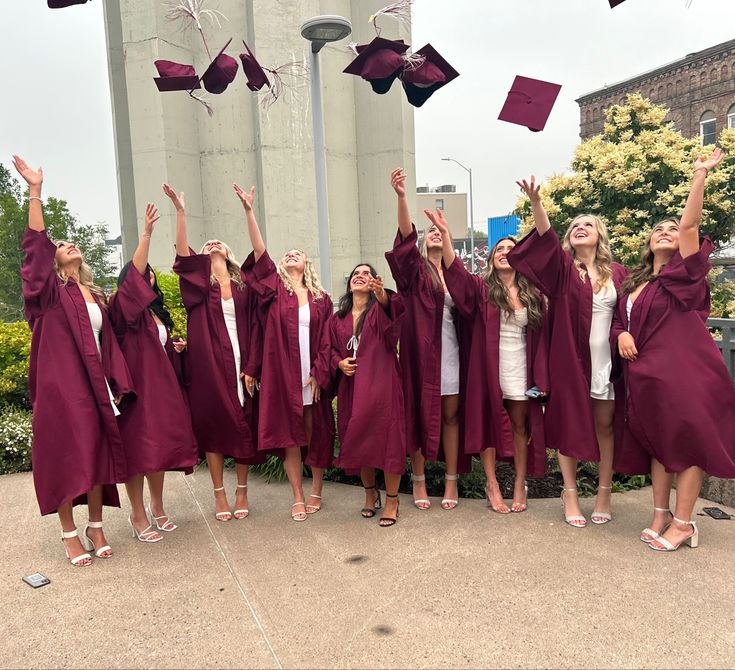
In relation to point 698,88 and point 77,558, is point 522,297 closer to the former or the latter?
point 77,558

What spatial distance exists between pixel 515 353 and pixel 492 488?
0.98 m

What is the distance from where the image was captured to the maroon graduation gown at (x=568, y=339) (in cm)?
376

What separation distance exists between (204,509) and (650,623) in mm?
3114

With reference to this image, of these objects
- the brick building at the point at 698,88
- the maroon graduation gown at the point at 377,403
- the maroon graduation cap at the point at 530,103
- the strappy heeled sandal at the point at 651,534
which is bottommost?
the strappy heeled sandal at the point at 651,534

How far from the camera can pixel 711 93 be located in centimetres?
3198

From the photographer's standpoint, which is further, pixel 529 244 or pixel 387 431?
pixel 387 431

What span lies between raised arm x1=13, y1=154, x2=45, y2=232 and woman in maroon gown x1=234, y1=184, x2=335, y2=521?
1169mm

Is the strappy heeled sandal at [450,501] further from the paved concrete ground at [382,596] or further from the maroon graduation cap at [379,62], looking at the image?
the maroon graduation cap at [379,62]

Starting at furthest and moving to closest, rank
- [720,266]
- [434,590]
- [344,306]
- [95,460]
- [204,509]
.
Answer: [720,266] < [204,509] < [344,306] < [95,460] < [434,590]

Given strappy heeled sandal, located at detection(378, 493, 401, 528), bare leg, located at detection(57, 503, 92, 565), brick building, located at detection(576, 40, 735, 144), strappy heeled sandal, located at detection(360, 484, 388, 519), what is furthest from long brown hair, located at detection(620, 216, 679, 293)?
brick building, located at detection(576, 40, 735, 144)

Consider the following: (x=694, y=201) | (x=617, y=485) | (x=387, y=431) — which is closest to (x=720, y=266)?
(x=617, y=485)

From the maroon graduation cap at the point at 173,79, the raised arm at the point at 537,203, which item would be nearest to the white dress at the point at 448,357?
the raised arm at the point at 537,203

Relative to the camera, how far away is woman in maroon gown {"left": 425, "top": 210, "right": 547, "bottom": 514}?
4.05 meters

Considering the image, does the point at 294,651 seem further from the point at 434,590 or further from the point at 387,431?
the point at 387,431
